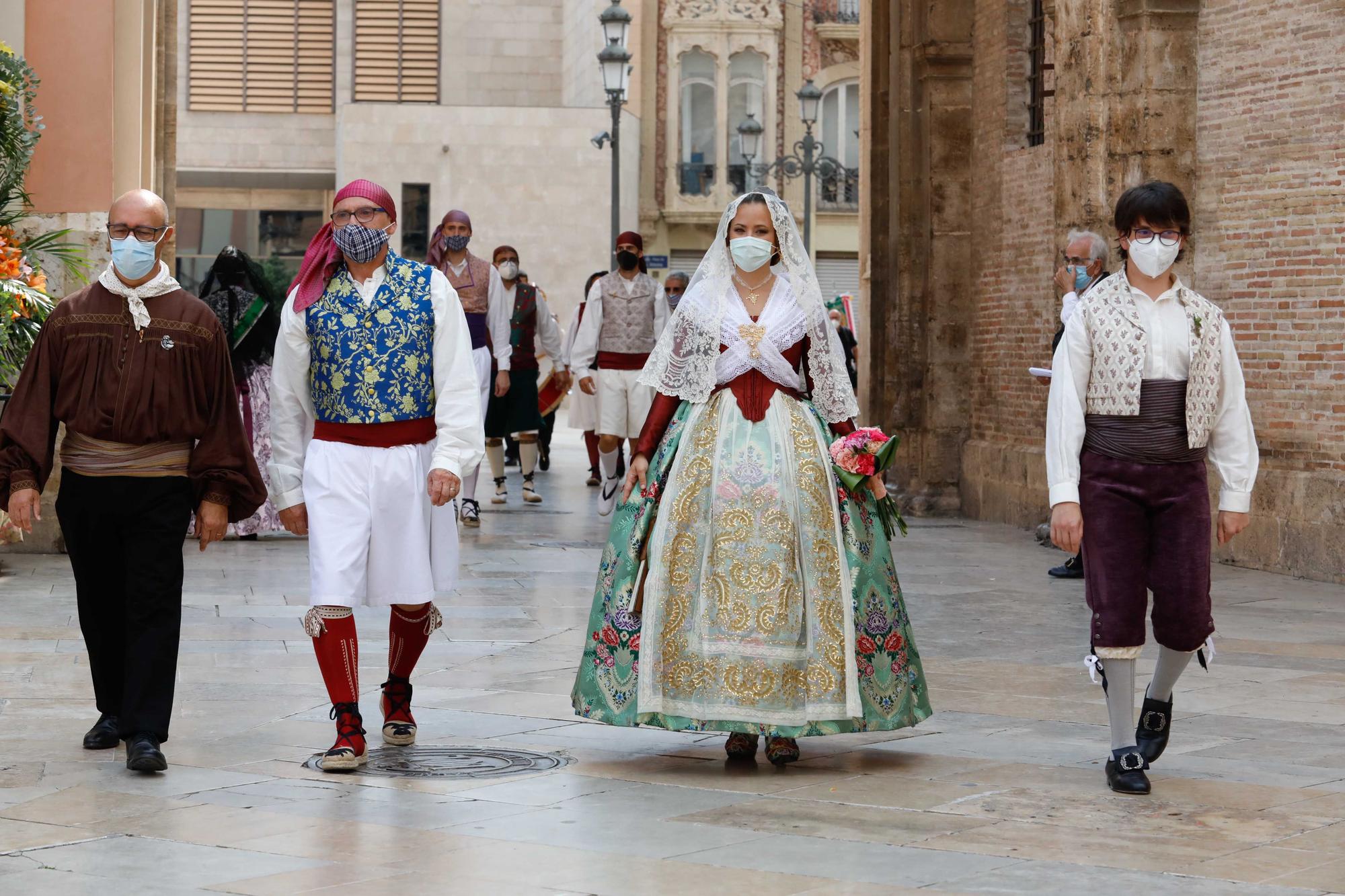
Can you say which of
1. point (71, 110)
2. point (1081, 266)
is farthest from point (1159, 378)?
point (71, 110)

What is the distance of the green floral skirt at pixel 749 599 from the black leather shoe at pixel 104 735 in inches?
60.7

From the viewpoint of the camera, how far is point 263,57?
4534 centimetres

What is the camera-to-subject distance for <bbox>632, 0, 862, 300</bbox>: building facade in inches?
1818

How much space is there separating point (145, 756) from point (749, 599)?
192 centimetres

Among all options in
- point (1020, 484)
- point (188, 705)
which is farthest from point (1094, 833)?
point (1020, 484)

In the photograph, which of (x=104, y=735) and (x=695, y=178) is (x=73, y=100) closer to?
(x=104, y=735)

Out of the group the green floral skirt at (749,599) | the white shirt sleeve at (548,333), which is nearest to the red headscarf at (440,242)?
the white shirt sleeve at (548,333)

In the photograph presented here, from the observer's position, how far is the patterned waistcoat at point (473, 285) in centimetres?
1467

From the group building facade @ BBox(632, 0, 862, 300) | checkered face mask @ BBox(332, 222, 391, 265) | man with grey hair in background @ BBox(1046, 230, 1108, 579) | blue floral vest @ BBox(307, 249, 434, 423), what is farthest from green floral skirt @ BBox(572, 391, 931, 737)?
building facade @ BBox(632, 0, 862, 300)

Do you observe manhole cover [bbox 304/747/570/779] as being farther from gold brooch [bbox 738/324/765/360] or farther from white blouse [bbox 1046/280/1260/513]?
white blouse [bbox 1046/280/1260/513]

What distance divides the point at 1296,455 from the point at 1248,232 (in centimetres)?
152

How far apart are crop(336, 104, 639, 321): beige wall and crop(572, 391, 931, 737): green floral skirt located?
33946 millimetres

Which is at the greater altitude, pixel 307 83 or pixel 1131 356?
pixel 307 83

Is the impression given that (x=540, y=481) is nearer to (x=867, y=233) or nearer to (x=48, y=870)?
(x=867, y=233)
